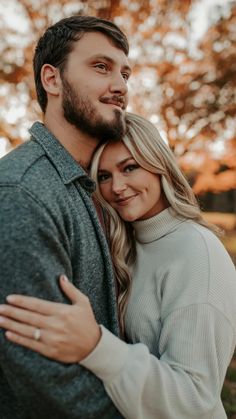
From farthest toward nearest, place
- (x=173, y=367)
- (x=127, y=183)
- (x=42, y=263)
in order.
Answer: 1. (x=127, y=183)
2. (x=173, y=367)
3. (x=42, y=263)

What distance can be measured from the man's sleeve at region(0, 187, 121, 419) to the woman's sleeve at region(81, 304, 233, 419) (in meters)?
0.10

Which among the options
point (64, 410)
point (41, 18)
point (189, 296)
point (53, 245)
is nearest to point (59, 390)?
point (64, 410)

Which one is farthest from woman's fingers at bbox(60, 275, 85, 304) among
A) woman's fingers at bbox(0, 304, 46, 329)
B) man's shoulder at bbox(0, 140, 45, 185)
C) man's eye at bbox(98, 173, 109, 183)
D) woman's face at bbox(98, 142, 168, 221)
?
man's eye at bbox(98, 173, 109, 183)

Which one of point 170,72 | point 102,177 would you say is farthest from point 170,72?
point 102,177

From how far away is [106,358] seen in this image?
1.53 metres

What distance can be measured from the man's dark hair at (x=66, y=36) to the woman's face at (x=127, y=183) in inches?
16.7

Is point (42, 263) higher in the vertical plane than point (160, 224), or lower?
higher

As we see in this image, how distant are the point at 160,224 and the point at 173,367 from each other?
0.83m

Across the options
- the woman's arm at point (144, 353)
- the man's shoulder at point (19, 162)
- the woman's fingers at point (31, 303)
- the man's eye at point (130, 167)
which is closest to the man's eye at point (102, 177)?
the man's eye at point (130, 167)

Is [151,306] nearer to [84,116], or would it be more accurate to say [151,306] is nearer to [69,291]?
[69,291]

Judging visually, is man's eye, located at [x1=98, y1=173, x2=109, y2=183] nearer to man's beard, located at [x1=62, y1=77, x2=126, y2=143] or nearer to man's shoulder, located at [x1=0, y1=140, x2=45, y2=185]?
man's beard, located at [x1=62, y1=77, x2=126, y2=143]

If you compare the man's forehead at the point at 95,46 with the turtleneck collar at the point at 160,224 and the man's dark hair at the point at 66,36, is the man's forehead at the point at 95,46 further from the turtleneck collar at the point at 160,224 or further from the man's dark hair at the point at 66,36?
the turtleneck collar at the point at 160,224

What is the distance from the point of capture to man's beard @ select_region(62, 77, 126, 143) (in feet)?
6.70

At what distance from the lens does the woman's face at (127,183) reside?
7.87 ft
